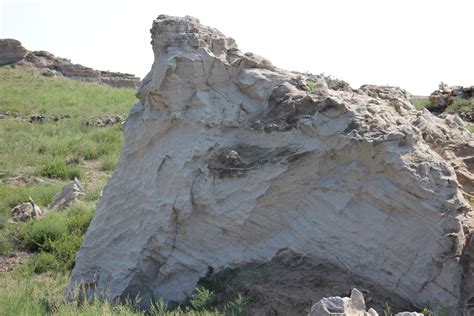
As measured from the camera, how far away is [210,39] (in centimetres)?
638

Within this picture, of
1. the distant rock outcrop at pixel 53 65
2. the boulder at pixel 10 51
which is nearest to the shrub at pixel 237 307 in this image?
the distant rock outcrop at pixel 53 65

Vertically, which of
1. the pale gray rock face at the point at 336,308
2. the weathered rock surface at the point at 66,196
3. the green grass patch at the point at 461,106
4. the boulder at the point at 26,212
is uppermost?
the green grass patch at the point at 461,106

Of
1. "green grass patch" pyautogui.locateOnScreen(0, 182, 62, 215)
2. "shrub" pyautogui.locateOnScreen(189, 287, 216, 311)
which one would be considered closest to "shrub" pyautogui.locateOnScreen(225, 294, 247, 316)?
"shrub" pyautogui.locateOnScreen(189, 287, 216, 311)

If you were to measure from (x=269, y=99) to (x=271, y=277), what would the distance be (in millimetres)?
1871

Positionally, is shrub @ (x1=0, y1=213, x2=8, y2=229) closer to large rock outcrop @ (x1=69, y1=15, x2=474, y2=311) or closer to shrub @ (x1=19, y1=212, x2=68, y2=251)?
shrub @ (x1=19, y1=212, x2=68, y2=251)

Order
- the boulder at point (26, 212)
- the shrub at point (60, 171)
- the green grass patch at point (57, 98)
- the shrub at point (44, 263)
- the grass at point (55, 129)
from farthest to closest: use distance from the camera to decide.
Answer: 1. the green grass patch at point (57, 98)
2. the grass at point (55, 129)
3. the shrub at point (60, 171)
4. the boulder at point (26, 212)
5. the shrub at point (44, 263)

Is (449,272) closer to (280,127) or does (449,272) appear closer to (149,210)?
(280,127)

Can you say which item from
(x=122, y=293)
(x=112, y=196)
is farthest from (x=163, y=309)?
(x=112, y=196)

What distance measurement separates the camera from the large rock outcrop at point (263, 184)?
4844mm

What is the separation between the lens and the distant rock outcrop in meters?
32.9

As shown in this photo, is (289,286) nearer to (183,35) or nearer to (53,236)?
(183,35)

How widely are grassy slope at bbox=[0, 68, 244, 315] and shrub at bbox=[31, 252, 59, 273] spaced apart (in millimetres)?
14

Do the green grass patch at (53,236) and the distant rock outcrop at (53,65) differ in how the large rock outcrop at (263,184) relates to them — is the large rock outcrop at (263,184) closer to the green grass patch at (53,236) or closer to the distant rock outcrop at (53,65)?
the green grass patch at (53,236)

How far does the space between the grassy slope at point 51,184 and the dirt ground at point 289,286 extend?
187 mm
